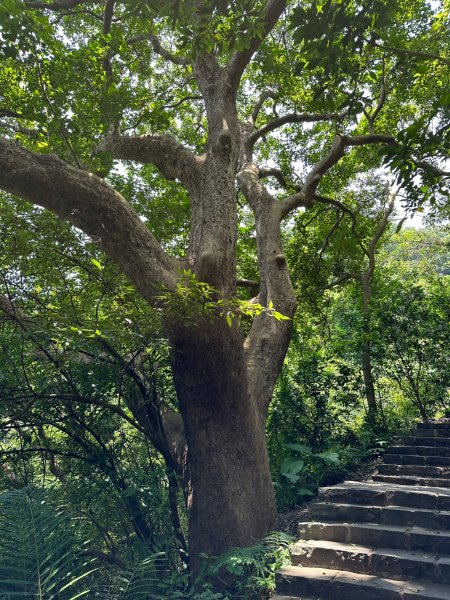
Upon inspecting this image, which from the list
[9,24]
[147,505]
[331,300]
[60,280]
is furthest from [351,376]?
[9,24]

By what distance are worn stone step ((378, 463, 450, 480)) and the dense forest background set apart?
0.54 metres

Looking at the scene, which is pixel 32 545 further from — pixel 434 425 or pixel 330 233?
pixel 330 233

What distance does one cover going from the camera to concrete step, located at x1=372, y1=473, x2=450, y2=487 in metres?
4.66

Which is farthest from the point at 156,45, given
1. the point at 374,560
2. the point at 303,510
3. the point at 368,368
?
the point at 374,560

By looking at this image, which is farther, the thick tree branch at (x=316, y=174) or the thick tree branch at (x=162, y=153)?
the thick tree branch at (x=316, y=174)

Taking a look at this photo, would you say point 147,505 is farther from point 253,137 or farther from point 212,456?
point 253,137

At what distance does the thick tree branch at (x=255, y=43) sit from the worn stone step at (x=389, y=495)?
4.87 m

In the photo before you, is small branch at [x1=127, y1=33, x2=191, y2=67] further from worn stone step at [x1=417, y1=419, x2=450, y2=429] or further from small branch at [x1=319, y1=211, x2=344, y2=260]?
worn stone step at [x1=417, y1=419, x2=450, y2=429]

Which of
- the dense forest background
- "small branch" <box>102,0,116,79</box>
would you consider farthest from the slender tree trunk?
"small branch" <box>102,0,116,79</box>

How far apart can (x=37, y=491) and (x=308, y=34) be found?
402 centimetres

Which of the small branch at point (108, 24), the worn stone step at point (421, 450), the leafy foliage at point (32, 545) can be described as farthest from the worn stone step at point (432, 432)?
the small branch at point (108, 24)

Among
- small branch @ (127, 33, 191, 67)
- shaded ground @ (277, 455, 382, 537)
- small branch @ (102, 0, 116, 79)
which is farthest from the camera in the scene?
small branch @ (127, 33, 191, 67)

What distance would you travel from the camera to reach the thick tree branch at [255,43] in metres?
5.32

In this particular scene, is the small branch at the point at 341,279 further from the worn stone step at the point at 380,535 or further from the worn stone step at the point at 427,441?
the worn stone step at the point at 380,535
